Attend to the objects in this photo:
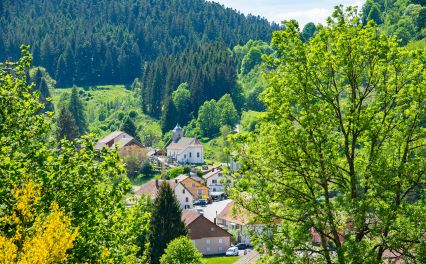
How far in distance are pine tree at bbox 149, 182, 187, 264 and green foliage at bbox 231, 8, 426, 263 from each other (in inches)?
1419

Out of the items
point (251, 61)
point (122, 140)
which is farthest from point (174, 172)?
point (251, 61)

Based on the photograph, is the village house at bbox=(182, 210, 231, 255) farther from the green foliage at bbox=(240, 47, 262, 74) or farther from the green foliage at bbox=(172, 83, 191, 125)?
the green foliage at bbox=(240, 47, 262, 74)

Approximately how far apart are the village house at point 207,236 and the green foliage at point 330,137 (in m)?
52.6

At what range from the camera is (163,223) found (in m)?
48.7

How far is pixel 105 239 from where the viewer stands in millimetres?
13617

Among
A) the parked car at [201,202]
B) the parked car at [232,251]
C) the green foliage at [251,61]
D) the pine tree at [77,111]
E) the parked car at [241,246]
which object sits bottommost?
the parked car at [201,202]

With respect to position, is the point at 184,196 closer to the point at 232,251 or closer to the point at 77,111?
the point at 232,251

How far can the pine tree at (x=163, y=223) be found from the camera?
158 feet

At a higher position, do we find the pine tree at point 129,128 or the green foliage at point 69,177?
the green foliage at point 69,177

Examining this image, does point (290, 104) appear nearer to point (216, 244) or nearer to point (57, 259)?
point (57, 259)

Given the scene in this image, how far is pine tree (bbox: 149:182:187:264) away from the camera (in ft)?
158

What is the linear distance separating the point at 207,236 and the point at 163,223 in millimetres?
17394

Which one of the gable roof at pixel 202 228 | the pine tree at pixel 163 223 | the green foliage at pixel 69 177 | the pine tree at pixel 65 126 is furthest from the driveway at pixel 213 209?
the green foliage at pixel 69 177

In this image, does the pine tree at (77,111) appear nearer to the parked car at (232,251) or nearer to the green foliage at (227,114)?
the green foliage at (227,114)
